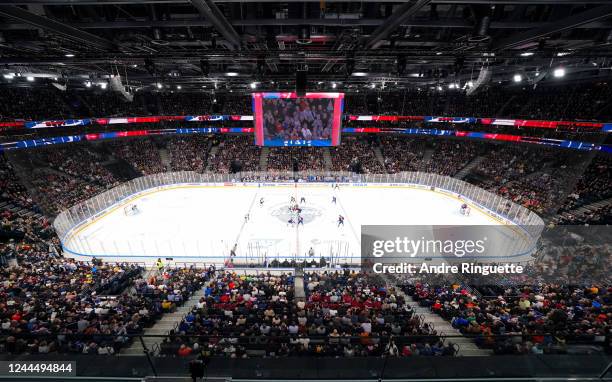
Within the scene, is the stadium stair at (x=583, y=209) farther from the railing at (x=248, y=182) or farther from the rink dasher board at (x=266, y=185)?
the rink dasher board at (x=266, y=185)

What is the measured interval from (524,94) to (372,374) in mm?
40985

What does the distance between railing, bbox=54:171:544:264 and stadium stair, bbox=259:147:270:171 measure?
155 inches

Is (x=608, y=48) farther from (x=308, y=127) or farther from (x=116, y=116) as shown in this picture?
(x=116, y=116)

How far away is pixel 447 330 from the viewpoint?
10.6 metres

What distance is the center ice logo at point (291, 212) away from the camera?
85.4 feet

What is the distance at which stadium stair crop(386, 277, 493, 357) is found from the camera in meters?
8.66

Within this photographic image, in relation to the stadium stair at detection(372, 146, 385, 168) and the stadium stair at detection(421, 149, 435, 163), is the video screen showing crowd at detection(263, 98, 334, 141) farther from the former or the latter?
the stadium stair at detection(421, 149, 435, 163)

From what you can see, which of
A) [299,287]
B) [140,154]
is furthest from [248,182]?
[299,287]

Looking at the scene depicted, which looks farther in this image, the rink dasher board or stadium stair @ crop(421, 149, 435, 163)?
stadium stair @ crop(421, 149, 435, 163)

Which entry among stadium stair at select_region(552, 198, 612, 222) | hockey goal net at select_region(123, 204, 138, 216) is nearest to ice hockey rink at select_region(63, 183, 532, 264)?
hockey goal net at select_region(123, 204, 138, 216)

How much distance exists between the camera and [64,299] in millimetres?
11945

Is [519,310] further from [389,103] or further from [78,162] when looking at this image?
[78,162]

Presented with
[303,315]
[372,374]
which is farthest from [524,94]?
[372,374]

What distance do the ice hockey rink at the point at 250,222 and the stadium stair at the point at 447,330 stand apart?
17.7 feet
